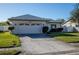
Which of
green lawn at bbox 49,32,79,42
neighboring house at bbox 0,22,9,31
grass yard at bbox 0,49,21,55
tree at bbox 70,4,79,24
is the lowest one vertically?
grass yard at bbox 0,49,21,55

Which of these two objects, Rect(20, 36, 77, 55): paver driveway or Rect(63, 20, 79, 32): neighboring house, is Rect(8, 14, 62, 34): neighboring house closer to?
Rect(63, 20, 79, 32): neighboring house

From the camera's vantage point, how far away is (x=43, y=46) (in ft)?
28.9

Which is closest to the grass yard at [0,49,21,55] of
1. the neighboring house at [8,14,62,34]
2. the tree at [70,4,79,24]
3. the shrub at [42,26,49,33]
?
the neighboring house at [8,14,62,34]

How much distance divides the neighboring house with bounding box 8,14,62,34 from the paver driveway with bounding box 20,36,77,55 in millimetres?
333

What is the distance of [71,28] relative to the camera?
30.4 ft

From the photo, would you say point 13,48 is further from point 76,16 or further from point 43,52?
point 76,16

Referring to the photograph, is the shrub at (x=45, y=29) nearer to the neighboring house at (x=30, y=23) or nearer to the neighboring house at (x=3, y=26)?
the neighboring house at (x=30, y=23)

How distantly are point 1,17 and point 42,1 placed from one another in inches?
51.8

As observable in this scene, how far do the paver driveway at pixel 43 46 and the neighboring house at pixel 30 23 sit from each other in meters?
0.33

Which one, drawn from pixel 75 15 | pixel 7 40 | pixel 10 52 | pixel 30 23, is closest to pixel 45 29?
pixel 30 23

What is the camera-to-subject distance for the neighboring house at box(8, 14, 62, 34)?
8.95 m

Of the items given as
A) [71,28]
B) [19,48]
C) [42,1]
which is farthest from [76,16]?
[19,48]

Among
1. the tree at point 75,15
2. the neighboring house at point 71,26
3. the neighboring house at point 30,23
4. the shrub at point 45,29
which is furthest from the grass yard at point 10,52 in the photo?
the tree at point 75,15

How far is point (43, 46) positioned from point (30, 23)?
959 mm
